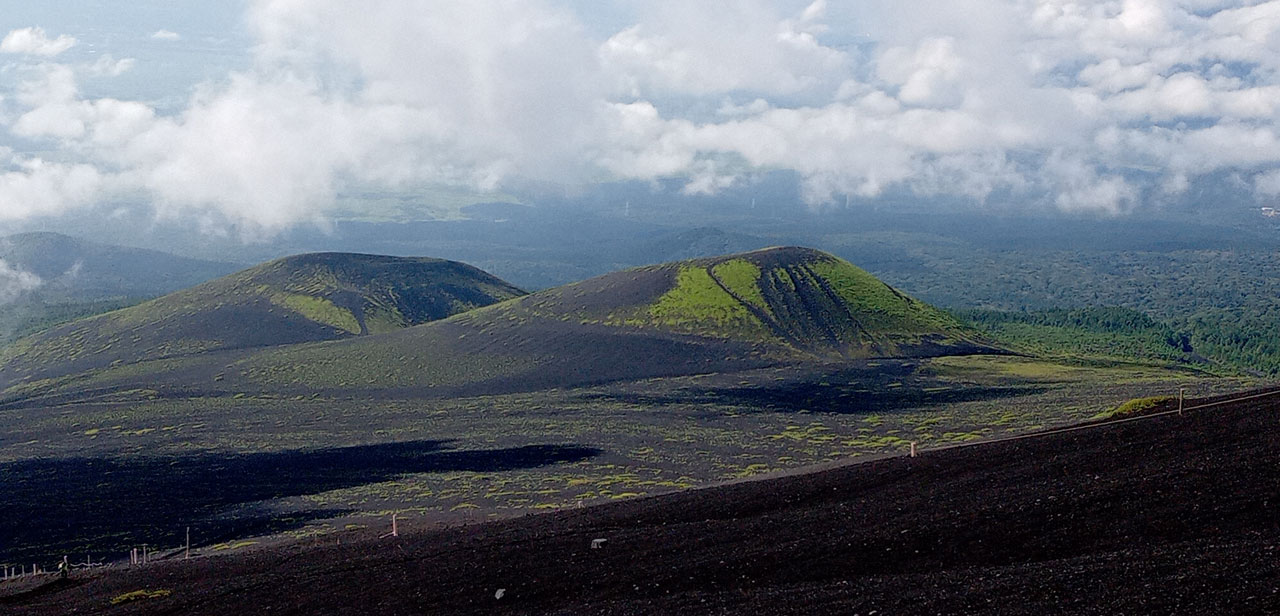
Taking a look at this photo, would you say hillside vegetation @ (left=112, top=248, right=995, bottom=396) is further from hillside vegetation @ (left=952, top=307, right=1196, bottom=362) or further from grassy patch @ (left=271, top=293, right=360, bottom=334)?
grassy patch @ (left=271, top=293, right=360, bottom=334)

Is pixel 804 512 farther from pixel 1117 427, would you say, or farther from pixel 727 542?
pixel 1117 427

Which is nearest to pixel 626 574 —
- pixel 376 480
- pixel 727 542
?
pixel 727 542

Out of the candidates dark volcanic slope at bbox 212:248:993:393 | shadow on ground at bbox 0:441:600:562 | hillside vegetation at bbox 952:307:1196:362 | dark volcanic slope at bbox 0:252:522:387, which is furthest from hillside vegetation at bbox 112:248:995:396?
shadow on ground at bbox 0:441:600:562

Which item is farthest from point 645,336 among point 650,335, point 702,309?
point 702,309

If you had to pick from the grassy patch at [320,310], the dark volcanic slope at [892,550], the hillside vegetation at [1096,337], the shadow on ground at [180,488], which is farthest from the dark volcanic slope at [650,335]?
the dark volcanic slope at [892,550]

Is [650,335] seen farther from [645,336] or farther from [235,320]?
[235,320]

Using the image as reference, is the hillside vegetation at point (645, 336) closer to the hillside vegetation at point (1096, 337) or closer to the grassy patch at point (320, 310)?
the hillside vegetation at point (1096, 337)
